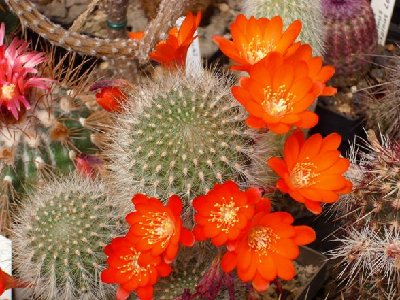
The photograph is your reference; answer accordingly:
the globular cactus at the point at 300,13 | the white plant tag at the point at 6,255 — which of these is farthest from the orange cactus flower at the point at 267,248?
the globular cactus at the point at 300,13

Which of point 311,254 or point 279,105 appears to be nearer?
point 279,105

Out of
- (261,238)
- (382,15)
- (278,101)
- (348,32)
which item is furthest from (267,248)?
(382,15)

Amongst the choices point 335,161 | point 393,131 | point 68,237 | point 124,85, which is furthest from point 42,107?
point 393,131

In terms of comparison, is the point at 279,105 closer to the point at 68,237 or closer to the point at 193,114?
the point at 193,114

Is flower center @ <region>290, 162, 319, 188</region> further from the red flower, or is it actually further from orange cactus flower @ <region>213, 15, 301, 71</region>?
the red flower

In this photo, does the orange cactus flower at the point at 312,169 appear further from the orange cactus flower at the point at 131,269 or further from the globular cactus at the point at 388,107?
the globular cactus at the point at 388,107

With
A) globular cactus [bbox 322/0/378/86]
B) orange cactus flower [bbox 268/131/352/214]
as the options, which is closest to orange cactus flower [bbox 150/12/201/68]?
orange cactus flower [bbox 268/131/352/214]

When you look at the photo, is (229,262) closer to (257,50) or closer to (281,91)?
(281,91)

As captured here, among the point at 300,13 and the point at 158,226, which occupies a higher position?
the point at 300,13
